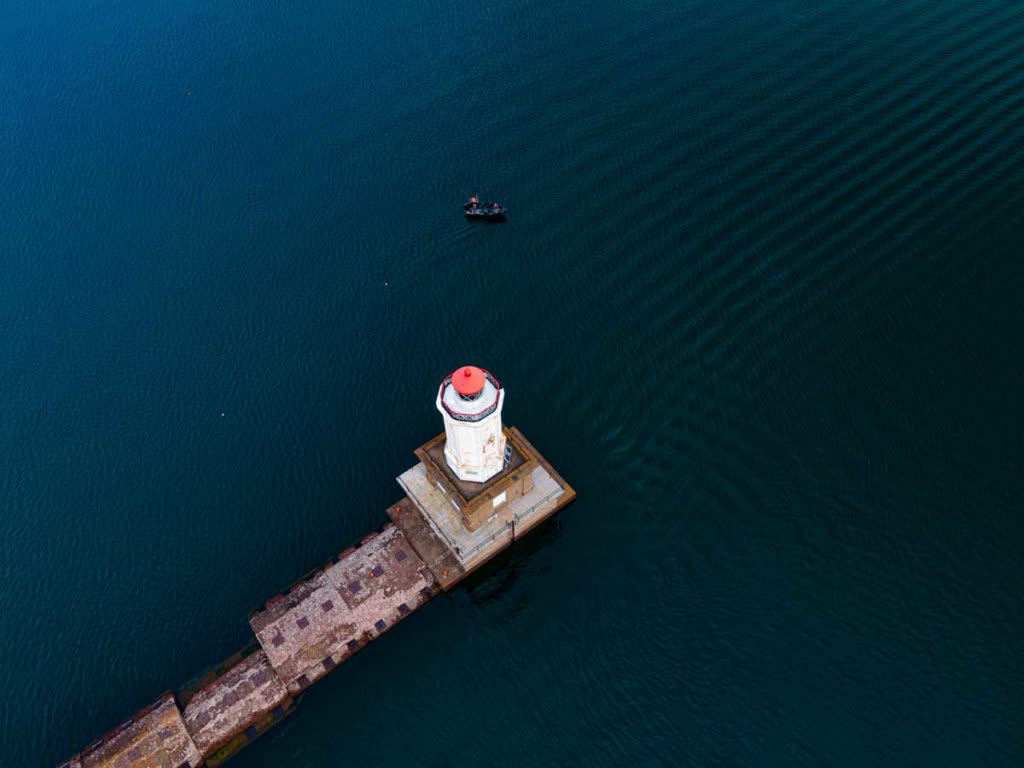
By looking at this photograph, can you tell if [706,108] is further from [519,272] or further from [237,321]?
[237,321]

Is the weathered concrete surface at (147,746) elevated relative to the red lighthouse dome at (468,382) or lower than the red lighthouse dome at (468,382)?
lower

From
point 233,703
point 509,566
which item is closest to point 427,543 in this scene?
point 509,566

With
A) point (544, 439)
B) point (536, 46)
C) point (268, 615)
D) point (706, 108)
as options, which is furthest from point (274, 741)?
point (536, 46)

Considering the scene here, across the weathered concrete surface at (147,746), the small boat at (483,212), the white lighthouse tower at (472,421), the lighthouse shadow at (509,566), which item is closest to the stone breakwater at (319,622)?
the weathered concrete surface at (147,746)

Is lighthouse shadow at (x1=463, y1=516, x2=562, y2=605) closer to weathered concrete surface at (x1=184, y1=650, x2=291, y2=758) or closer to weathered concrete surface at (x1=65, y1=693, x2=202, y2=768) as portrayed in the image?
weathered concrete surface at (x1=184, y1=650, x2=291, y2=758)

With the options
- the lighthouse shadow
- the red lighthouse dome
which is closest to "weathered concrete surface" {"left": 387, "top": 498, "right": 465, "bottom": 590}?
the lighthouse shadow

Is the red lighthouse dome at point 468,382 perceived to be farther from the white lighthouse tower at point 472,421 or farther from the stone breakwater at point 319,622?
the stone breakwater at point 319,622
